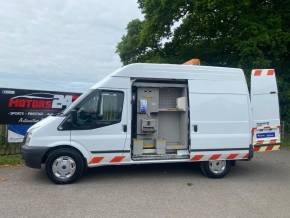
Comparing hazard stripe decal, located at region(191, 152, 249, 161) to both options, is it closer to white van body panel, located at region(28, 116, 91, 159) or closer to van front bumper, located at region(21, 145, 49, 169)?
white van body panel, located at region(28, 116, 91, 159)

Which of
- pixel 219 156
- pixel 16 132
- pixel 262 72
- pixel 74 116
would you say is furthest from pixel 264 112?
pixel 16 132

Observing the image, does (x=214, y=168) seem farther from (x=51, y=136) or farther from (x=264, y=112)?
(x=51, y=136)

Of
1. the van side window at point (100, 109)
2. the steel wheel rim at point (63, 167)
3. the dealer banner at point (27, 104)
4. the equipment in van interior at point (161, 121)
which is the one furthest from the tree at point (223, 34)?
the steel wheel rim at point (63, 167)

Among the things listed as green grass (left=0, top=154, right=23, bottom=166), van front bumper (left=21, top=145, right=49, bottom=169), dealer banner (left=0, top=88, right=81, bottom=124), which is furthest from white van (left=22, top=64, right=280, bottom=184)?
dealer banner (left=0, top=88, right=81, bottom=124)

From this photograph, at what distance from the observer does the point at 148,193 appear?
21.0 ft

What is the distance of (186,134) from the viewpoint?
25.2ft

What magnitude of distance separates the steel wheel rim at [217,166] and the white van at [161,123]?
0.9 inches

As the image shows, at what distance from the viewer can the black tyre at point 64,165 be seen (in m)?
6.86

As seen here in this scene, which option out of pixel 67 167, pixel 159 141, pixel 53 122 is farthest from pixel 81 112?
pixel 159 141

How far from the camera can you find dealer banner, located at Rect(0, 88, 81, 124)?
10.1m

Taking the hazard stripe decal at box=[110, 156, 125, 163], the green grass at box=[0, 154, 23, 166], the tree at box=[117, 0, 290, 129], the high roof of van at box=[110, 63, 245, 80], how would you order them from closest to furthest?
the hazard stripe decal at box=[110, 156, 125, 163] < the high roof of van at box=[110, 63, 245, 80] < the green grass at box=[0, 154, 23, 166] < the tree at box=[117, 0, 290, 129]

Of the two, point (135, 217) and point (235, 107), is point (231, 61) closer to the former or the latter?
point (235, 107)

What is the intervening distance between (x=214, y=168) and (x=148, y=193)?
2087mm

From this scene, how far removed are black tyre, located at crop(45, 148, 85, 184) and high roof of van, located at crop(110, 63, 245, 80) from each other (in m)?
1.98
